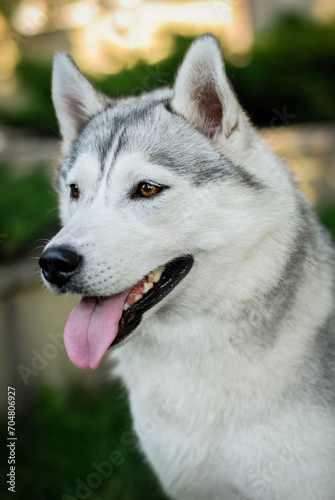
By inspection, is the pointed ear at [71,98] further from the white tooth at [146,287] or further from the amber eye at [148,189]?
the white tooth at [146,287]

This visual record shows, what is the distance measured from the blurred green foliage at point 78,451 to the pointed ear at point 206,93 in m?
1.97

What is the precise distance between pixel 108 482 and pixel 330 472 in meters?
2.00

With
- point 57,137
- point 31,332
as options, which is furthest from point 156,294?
point 57,137

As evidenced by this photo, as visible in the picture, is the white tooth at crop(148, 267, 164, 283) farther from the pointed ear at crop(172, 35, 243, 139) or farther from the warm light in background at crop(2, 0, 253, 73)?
the warm light in background at crop(2, 0, 253, 73)

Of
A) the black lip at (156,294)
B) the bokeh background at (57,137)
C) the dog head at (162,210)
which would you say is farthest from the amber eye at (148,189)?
the bokeh background at (57,137)

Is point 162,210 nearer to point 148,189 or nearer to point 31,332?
point 148,189

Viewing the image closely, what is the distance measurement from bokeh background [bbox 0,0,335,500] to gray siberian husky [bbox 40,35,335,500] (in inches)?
14.3

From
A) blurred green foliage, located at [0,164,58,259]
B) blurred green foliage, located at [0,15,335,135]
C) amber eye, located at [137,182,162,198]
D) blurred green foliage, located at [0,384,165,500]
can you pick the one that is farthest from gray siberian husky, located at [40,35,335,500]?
blurred green foliage, located at [0,15,335,135]

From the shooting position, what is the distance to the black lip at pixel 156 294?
7.48 ft

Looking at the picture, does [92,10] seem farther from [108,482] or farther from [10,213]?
[108,482]

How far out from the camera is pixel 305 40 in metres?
8.61

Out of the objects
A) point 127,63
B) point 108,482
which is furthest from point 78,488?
point 127,63

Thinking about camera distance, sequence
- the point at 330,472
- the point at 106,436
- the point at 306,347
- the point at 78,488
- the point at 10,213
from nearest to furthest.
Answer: the point at 330,472
the point at 306,347
the point at 78,488
the point at 106,436
the point at 10,213

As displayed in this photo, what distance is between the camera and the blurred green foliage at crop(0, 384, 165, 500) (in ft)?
12.1
